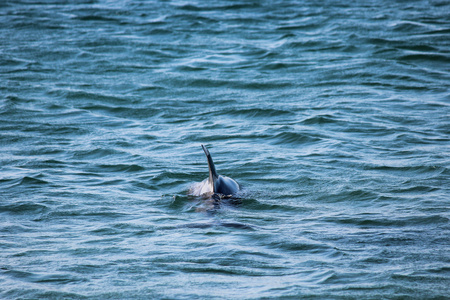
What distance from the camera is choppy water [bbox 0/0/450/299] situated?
5527 millimetres

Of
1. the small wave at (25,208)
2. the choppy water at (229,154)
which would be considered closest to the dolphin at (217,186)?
the choppy water at (229,154)

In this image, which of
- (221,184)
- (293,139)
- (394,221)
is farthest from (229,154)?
(394,221)

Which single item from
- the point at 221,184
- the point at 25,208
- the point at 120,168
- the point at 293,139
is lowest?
the point at 293,139

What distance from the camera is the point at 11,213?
24.3ft

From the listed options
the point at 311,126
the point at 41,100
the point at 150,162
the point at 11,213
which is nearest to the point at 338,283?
the point at 11,213

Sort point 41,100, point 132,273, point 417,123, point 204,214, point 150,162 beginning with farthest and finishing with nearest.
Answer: point 41,100 → point 417,123 → point 150,162 → point 204,214 → point 132,273

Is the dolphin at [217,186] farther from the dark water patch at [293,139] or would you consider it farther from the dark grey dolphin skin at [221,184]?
the dark water patch at [293,139]

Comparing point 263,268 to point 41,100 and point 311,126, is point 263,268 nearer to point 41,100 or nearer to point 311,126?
point 311,126

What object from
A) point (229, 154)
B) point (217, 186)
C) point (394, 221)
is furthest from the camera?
point (229, 154)

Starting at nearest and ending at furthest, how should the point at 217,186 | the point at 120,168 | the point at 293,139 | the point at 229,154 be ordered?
1. the point at 217,186
2. the point at 120,168
3. the point at 229,154
4. the point at 293,139

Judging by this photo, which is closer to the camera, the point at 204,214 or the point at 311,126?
the point at 204,214

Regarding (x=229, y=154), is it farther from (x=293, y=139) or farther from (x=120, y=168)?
(x=120, y=168)

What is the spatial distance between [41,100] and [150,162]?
4.95 m

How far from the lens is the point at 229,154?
32.6 feet
